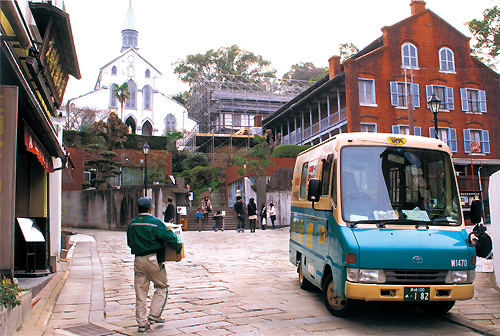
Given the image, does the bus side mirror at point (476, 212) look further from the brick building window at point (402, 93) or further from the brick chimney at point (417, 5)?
the brick chimney at point (417, 5)

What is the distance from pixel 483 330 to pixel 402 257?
140 centimetres

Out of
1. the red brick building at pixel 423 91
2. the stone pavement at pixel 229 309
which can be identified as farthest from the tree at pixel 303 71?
the stone pavement at pixel 229 309

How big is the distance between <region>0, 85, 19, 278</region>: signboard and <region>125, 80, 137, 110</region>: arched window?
51605 millimetres

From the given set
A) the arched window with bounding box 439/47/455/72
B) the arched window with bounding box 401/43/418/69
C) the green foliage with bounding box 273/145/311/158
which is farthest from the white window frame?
the arched window with bounding box 439/47/455/72

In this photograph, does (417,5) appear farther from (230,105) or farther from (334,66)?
(230,105)

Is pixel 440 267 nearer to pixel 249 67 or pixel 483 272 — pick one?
pixel 483 272

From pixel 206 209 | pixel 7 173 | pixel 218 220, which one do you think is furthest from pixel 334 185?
pixel 206 209

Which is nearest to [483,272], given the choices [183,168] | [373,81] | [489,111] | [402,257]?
[402,257]

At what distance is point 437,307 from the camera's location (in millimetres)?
6594

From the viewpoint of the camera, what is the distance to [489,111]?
33875mm

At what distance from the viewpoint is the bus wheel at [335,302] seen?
6270 millimetres

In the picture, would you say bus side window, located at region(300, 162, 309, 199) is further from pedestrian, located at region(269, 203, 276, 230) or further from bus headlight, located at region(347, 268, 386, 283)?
pedestrian, located at region(269, 203, 276, 230)

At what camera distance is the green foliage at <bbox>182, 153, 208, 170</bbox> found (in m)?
40.5

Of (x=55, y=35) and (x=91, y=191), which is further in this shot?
(x=91, y=191)
